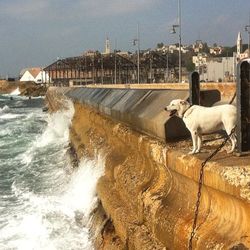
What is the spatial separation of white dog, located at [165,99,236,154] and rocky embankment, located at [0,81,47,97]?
137 metres

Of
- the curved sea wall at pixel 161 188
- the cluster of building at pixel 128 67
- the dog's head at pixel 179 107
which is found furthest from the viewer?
the cluster of building at pixel 128 67

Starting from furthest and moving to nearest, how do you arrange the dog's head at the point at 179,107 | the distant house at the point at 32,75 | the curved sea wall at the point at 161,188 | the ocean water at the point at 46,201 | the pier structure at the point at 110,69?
the distant house at the point at 32,75, the pier structure at the point at 110,69, the ocean water at the point at 46,201, the dog's head at the point at 179,107, the curved sea wall at the point at 161,188

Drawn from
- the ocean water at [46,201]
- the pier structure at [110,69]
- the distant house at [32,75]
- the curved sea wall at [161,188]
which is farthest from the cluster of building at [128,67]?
the distant house at [32,75]

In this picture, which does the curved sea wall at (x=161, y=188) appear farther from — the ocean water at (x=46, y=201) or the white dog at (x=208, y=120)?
the ocean water at (x=46, y=201)

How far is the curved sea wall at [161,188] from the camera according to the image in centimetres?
507

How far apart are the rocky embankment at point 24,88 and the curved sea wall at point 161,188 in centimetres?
13348

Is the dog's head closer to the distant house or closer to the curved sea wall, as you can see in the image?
the curved sea wall

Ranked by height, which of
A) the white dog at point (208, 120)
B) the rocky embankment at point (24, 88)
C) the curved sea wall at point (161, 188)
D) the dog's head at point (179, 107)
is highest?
the rocky embankment at point (24, 88)

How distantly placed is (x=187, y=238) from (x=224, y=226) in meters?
0.61

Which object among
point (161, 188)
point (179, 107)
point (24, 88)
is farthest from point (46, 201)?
point (24, 88)

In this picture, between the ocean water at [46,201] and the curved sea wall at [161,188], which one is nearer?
the curved sea wall at [161,188]

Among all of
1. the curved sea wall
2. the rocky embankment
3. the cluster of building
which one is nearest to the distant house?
the rocky embankment

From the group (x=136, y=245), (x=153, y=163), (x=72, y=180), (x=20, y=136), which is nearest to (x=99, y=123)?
(x=72, y=180)

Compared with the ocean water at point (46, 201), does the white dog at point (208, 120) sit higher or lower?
higher
